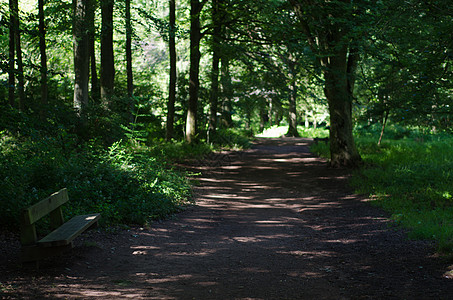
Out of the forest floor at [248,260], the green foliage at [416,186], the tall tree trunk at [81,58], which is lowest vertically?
the forest floor at [248,260]

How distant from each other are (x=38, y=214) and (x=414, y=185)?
9.15m

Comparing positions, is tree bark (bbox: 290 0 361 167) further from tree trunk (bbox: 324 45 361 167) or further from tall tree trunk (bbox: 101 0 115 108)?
tall tree trunk (bbox: 101 0 115 108)

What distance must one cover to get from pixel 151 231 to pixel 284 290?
3430 mm

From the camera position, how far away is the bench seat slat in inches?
178

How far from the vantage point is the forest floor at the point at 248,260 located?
174 inches

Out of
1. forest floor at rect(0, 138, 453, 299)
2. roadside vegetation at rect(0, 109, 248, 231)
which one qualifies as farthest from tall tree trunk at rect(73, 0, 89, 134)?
forest floor at rect(0, 138, 453, 299)

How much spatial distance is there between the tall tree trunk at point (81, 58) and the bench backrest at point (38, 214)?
6.33 m

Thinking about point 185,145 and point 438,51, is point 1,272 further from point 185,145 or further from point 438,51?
point 185,145

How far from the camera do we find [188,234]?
24.6 feet

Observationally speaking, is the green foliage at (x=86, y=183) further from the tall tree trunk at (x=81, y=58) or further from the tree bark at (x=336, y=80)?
the tree bark at (x=336, y=80)

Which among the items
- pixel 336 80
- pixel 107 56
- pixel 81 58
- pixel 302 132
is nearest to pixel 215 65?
pixel 107 56

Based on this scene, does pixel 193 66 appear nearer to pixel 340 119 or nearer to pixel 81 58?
pixel 81 58

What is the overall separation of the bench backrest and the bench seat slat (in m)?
0.17

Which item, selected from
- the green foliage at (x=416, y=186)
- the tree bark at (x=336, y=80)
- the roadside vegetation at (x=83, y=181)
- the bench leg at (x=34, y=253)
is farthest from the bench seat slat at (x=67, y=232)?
the tree bark at (x=336, y=80)
